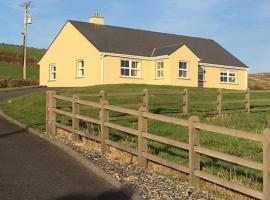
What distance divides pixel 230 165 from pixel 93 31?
3269 cm

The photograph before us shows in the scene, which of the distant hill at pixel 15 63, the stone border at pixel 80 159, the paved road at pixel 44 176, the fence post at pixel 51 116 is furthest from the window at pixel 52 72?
the paved road at pixel 44 176

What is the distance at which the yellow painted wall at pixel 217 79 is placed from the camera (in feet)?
146

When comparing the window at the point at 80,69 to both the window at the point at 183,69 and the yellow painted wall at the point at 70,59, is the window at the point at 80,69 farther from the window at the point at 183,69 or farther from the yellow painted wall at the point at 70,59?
the window at the point at 183,69


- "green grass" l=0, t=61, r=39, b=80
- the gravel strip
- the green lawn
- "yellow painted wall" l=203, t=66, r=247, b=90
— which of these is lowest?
the gravel strip

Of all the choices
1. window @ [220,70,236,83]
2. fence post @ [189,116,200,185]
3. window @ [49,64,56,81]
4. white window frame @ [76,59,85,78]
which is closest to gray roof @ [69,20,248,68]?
window @ [220,70,236,83]

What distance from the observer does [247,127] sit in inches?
666

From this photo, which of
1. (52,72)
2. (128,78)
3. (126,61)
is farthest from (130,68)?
(52,72)

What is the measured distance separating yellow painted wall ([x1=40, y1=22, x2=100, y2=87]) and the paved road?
25.8m

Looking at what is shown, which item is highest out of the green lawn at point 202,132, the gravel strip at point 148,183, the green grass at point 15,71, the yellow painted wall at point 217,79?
the green grass at point 15,71

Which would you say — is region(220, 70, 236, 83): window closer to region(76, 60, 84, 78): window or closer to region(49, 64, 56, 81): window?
region(76, 60, 84, 78): window

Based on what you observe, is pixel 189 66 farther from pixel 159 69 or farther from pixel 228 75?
pixel 228 75

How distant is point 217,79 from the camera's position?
4519 cm

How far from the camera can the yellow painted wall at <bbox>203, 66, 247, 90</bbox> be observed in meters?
44.5

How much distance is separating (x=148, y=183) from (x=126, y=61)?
31.0 m
